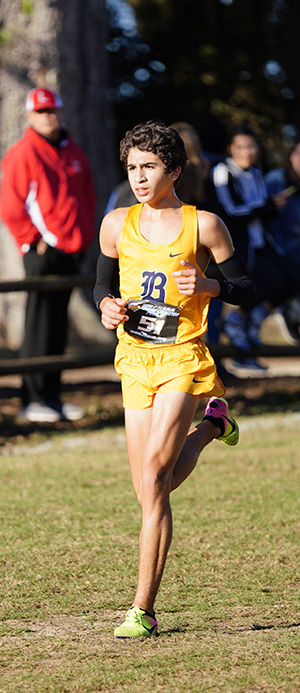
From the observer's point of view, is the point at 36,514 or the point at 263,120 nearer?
the point at 36,514

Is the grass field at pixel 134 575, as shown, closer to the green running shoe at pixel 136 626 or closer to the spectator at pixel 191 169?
the green running shoe at pixel 136 626

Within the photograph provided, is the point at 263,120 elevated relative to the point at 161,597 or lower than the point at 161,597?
lower

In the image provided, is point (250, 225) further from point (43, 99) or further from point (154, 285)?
point (154, 285)

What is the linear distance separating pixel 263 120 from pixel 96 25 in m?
8.67

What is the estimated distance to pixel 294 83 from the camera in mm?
18438

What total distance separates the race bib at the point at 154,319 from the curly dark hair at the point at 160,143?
1.77ft

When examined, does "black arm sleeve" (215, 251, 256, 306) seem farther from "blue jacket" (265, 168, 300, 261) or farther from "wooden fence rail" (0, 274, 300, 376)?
"blue jacket" (265, 168, 300, 261)

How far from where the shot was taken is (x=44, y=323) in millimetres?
8695

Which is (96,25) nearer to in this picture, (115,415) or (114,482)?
(115,415)

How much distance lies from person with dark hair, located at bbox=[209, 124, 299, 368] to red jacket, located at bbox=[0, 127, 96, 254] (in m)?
1.14

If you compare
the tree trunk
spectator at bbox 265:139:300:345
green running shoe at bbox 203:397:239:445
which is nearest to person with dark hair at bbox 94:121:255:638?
green running shoe at bbox 203:397:239:445

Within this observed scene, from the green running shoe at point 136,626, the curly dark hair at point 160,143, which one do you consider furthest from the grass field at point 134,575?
→ the curly dark hair at point 160,143

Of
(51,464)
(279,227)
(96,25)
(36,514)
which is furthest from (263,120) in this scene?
(36,514)

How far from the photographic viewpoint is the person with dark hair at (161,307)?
4.04 meters
